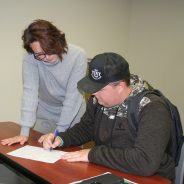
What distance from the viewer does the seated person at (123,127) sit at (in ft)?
4.41

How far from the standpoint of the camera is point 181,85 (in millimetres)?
3754

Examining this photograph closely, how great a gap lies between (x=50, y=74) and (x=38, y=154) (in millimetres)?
637

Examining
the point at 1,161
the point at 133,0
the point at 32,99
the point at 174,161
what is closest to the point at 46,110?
the point at 32,99

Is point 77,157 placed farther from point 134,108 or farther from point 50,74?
point 50,74

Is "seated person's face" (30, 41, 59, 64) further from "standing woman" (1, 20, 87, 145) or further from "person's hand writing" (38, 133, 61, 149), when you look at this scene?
"person's hand writing" (38, 133, 61, 149)

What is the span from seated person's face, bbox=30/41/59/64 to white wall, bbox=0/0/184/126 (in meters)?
1.19

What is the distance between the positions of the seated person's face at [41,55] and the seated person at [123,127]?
0.46m

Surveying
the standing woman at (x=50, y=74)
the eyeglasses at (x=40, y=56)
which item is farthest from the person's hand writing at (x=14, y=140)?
the eyeglasses at (x=40, y=56)

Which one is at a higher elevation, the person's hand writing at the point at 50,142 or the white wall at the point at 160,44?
the white wall at the point at 160,44

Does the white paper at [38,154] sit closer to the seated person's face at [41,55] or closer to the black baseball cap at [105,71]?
the black baseball cap at [105,71]

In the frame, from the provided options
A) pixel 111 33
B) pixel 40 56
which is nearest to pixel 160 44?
pixel 111 33

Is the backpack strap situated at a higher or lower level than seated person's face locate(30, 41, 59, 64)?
lower

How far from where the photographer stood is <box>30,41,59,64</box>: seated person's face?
5.88 ft

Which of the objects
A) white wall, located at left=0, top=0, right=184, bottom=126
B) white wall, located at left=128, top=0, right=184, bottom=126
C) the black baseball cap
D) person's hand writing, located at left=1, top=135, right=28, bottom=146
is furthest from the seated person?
white wall, located at left=128, top=0, right=184, bottom=126
